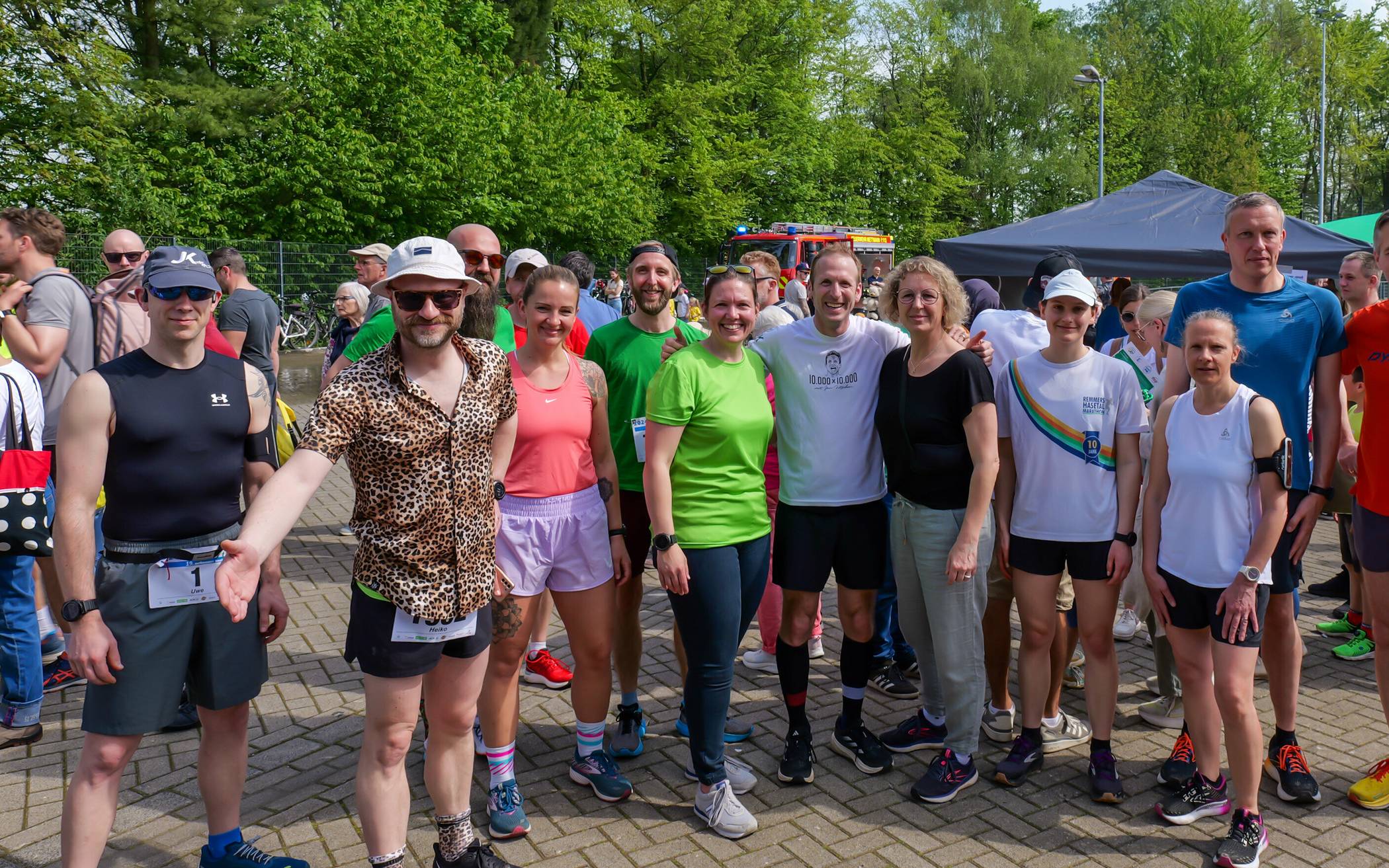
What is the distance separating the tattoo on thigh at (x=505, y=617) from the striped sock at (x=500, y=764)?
44 cm

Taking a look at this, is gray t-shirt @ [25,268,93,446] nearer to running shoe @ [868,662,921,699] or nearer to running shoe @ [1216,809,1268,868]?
running shoe @ [868,662,921,699]

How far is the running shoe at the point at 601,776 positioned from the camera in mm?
3898

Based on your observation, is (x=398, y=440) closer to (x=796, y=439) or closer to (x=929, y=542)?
(x=796, y=439)

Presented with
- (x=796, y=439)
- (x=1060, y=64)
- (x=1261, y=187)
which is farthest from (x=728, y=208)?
(x=796, y=439)

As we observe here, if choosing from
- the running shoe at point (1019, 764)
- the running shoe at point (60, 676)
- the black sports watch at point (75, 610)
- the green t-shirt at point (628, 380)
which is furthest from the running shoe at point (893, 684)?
the running shoe at point (60, 676)

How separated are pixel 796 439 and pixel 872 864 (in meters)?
1.56

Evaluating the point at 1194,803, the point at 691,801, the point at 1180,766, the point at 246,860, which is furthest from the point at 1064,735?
the point at 246,860

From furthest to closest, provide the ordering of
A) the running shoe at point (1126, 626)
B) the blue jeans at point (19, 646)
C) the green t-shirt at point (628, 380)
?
the running shoe at point (1126, 626)
the green t-shirt at point (628, 380)
the blue jeans at point (19, 646)

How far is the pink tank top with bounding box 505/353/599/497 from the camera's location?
370 centimetres

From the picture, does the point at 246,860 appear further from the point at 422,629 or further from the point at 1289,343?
the point at 1289,343

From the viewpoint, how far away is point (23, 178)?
20.0 meters

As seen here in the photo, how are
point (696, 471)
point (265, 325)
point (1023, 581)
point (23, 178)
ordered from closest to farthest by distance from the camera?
point (696, 471) < point (1023, 581) < point (265, 325) < point (23, 178)

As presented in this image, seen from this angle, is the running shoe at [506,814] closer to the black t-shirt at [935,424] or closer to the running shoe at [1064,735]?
the black t-shirt at [935,424]

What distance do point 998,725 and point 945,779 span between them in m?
0.64
